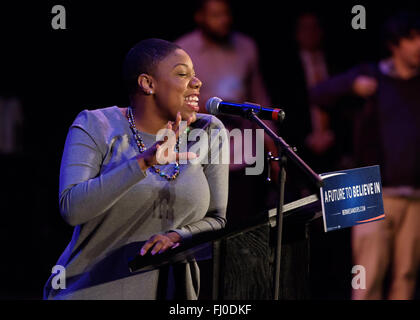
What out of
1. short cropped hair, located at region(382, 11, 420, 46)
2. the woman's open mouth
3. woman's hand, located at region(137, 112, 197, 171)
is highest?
short cropped hair, located at region(382, 11, 420, 46)

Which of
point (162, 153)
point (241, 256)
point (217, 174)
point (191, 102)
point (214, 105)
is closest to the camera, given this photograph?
point (241, 256)

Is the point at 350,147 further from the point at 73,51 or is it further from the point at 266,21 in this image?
the point at 73,51

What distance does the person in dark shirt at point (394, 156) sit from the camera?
4133 millimetres

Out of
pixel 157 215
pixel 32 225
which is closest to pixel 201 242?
pixel 157 215

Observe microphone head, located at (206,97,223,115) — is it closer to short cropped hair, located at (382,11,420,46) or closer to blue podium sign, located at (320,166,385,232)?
blue podium sign, located at (320,166,385,232)

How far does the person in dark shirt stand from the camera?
4.13m

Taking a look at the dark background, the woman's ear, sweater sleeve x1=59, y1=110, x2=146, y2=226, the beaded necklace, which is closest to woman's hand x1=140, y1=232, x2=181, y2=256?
sweater sleeve x1=59, y1=110, x2=146, y2=226

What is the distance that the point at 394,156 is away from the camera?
4.17 meters

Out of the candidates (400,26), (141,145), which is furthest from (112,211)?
(400,26)

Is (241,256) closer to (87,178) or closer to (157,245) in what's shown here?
(157,245)

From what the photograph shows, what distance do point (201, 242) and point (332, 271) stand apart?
3.10m

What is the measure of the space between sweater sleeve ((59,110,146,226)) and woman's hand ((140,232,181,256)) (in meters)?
0.20

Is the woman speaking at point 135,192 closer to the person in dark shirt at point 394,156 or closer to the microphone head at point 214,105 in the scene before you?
the microphone head at point 214,105

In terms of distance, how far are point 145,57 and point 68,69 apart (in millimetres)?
2088
